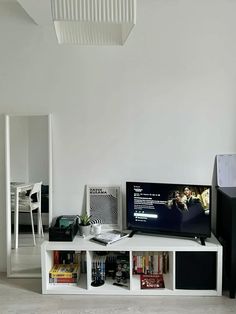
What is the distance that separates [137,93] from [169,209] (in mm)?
1079

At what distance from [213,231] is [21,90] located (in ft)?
7.28

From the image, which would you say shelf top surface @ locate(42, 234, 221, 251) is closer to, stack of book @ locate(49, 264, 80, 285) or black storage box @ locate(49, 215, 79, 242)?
black storage box @ locate(49, 215, 79, 242)

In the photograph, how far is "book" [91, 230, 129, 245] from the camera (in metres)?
2.63

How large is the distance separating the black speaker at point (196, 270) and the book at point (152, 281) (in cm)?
16

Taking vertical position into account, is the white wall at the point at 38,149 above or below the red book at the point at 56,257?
above

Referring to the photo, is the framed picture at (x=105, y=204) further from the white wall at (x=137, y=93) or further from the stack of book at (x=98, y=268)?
the stack of book at (x=98, y=268)

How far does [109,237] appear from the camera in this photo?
2.69 meters

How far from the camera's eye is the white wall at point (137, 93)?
281cm

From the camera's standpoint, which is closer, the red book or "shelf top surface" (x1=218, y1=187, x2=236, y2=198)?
"shelf top surface" (x1=218, y1=187, x2=236, y2=198)

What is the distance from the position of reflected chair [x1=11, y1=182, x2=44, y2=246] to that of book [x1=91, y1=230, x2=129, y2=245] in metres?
0.57

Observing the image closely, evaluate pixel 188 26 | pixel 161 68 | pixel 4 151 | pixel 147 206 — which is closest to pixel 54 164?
pixel 4 151

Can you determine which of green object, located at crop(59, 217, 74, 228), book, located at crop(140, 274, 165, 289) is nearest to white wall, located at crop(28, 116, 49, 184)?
green object, located at crop(59, 217, 74, 228)

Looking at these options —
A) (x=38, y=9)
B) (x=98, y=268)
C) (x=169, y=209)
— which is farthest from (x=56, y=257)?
(x=38, y=9)

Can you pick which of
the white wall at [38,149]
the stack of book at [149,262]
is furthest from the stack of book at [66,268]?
the white wall at [38,149]
